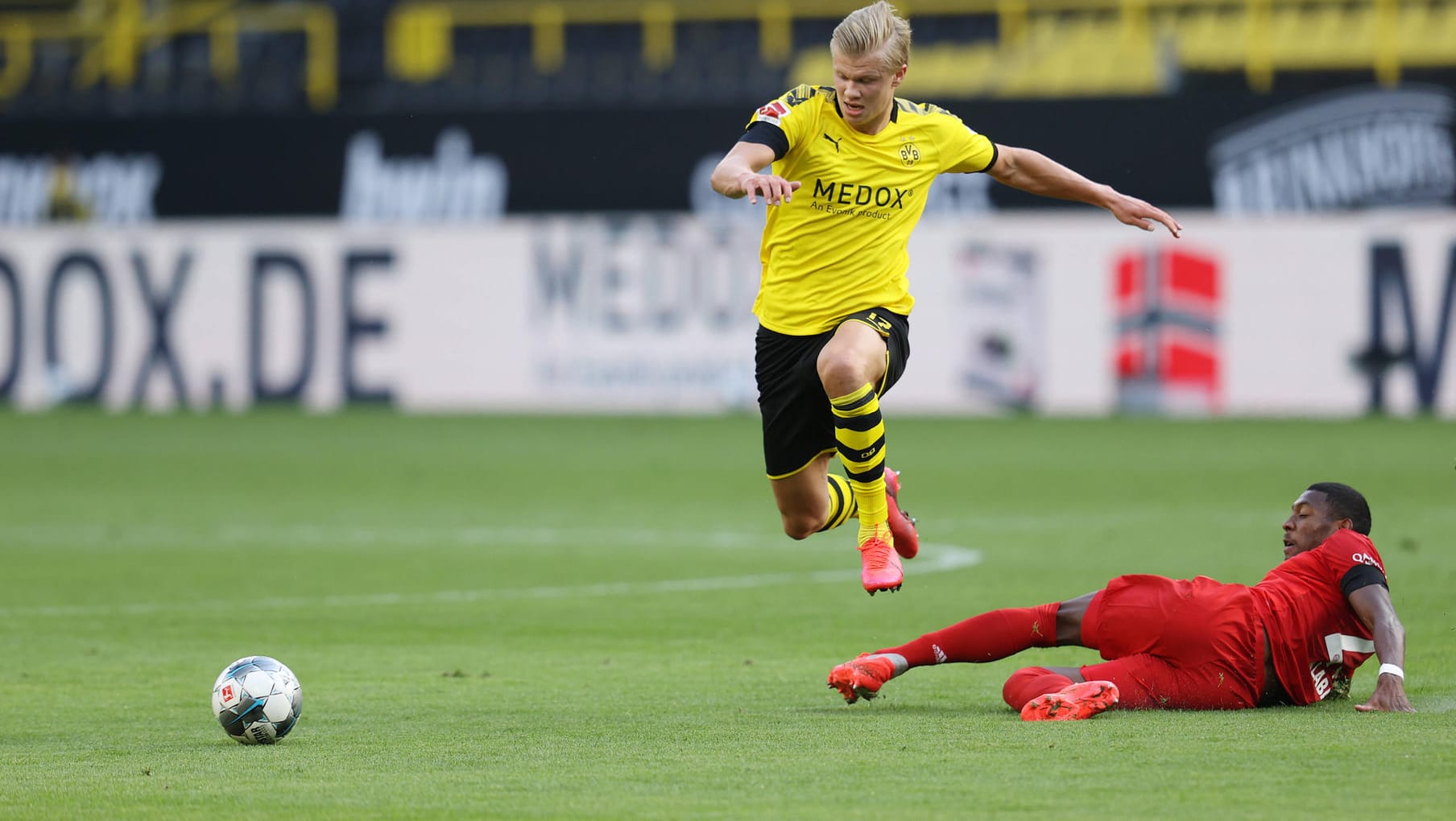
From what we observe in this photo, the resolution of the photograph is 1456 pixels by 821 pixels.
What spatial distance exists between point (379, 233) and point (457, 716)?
1887cm

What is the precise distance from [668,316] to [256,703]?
58.6ft

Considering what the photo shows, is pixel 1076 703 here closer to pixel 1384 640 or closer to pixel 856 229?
pixel 1384 640

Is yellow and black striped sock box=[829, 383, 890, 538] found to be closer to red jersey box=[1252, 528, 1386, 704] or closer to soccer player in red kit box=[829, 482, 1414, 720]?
soccer player in red kit box=[829, 482, 1414, 720]

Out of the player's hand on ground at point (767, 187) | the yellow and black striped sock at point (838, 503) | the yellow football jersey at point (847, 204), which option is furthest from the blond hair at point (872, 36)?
the yellow and black striped sock at point (838, 503)

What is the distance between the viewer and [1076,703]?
5.95 meters

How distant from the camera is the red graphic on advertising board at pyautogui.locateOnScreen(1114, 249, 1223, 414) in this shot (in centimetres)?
2183

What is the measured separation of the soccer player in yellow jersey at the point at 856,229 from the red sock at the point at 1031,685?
0.73 m

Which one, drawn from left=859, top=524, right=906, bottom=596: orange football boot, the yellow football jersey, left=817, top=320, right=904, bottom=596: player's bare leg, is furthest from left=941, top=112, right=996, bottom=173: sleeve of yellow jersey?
left=859, top=524, right=906, bottom=596: orange football boot

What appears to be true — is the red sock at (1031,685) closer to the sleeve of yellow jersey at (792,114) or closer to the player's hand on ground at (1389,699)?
the player's hand on ground at (1389,699)

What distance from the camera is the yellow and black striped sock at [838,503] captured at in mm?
8031

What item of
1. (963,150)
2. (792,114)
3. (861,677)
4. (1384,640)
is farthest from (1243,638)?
(792,114)

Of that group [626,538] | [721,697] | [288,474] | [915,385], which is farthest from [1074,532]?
[915,385]

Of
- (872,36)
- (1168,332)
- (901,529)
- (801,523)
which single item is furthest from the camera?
(1168,332)

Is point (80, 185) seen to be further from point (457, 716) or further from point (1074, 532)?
point (457, 716)
